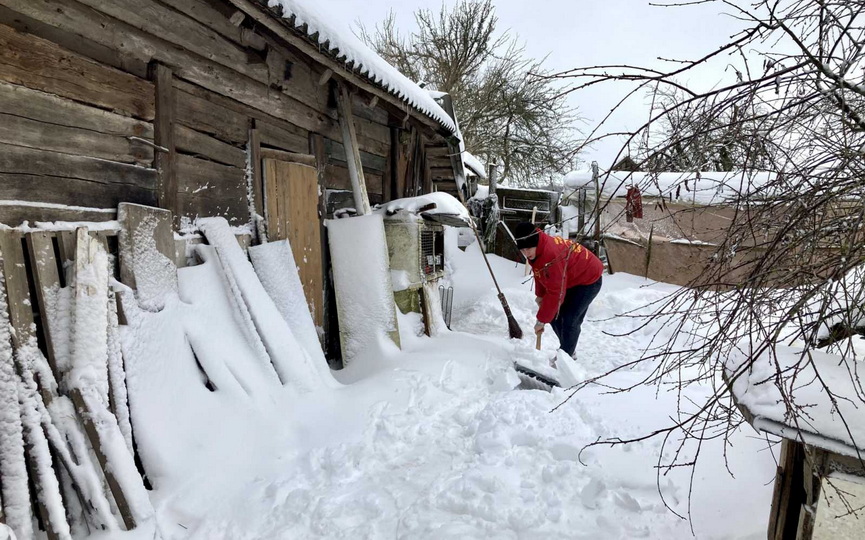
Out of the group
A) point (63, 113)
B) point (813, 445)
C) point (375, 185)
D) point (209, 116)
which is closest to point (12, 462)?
point (63, 113)

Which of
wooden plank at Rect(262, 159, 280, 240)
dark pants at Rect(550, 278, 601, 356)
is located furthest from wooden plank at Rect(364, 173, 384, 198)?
dark pants at Rect(550, 278, 601, 356)

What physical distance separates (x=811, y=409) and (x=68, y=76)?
3866 millimetres

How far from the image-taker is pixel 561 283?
4.32 metres

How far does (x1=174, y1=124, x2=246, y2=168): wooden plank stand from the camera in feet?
10.9

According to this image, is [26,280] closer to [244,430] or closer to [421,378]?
[244,430]

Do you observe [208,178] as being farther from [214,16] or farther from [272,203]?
[214,16]

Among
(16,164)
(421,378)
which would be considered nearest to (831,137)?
(421,378)

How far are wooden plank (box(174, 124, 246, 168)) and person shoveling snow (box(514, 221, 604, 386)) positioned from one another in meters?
2.63

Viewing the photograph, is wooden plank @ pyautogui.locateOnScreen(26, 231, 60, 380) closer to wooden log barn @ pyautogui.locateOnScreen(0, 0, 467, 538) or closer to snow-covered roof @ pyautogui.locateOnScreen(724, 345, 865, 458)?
wooden log barn @ pyautogui.locateOnScreen(0, 0, 467, 538)

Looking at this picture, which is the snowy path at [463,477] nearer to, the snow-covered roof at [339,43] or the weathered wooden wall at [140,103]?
the weathered wooden wall at [140,103]

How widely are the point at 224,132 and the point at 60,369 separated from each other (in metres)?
2.18

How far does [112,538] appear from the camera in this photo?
2066mm

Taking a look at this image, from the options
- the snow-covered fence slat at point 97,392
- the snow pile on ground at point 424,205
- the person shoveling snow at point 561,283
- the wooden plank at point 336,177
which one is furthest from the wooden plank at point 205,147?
the person shoveling snow at point 561,283

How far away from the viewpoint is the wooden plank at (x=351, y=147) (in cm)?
498
